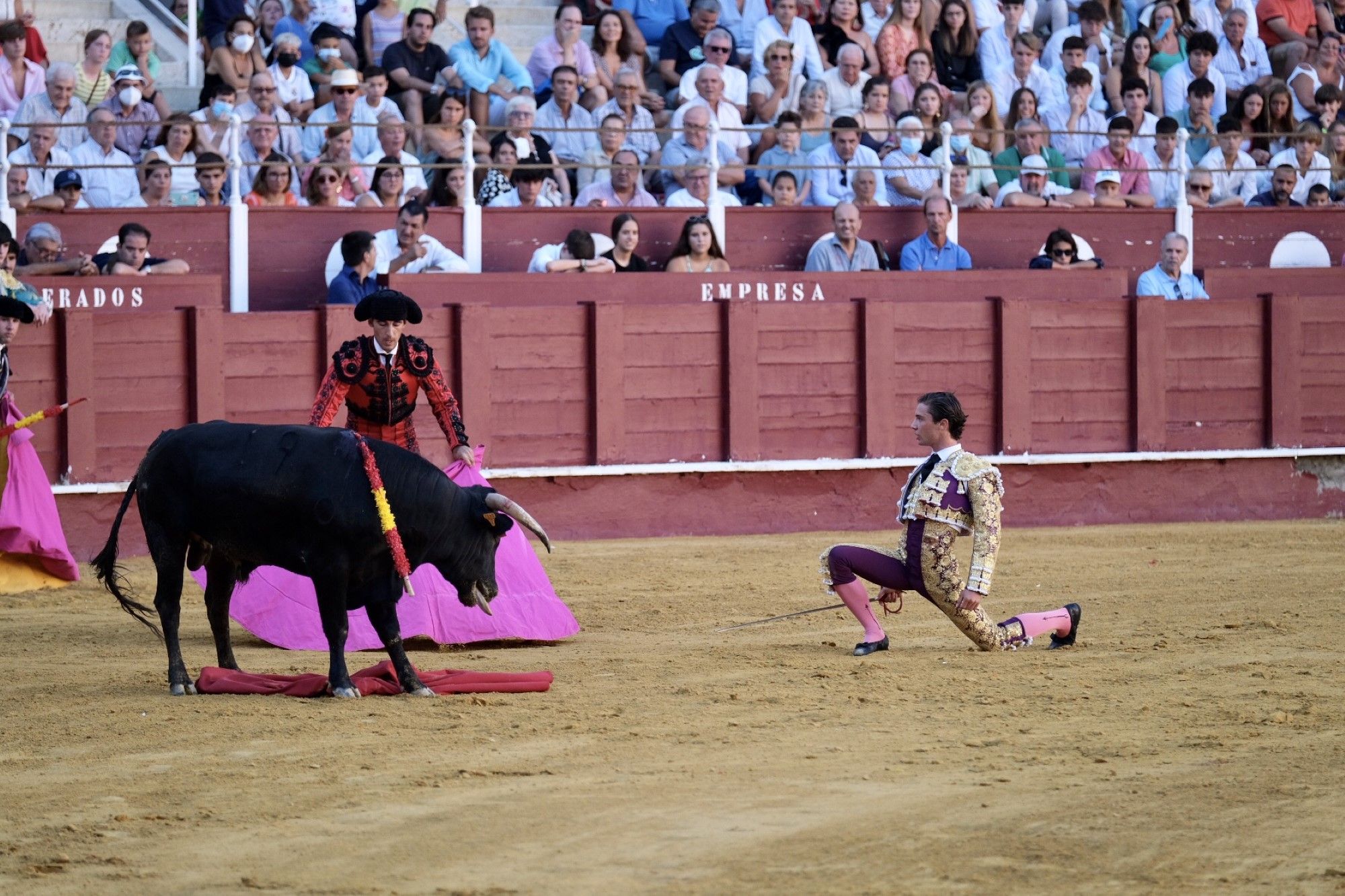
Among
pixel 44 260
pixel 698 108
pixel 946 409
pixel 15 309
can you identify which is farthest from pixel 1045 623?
pixel 44 260

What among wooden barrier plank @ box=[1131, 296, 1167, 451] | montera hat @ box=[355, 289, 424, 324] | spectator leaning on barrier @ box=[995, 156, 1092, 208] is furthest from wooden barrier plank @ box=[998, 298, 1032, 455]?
montera hat @ box=[355, 289, 424, 324]

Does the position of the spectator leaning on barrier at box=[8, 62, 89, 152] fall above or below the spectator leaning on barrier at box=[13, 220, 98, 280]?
above

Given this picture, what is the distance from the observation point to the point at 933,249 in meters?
11.3

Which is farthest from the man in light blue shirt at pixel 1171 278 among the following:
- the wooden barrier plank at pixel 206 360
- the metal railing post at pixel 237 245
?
the wooden barrier plank at pixel 206 360

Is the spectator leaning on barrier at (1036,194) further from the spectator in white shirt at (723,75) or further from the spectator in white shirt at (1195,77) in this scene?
the spectator in white shirt at (723,75)

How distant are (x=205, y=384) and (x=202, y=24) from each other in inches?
133

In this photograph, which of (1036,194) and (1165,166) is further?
(1165,166)

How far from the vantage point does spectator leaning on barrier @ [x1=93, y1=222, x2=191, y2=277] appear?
31.8 ft

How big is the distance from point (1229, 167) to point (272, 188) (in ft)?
20.7

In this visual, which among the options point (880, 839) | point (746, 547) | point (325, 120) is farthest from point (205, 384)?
point (880, 839)

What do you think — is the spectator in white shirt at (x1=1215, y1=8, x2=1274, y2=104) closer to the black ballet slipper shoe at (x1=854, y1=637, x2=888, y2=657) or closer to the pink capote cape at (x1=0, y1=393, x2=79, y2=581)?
the black ballet slipper shoe at (x1=854, y1=637, x2=888, y2=657)

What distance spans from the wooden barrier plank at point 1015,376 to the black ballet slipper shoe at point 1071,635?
4.80 m

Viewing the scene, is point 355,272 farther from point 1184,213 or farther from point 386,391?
point 1184,213

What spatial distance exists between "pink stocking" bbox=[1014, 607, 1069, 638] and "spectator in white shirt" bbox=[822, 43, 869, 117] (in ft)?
20.7
